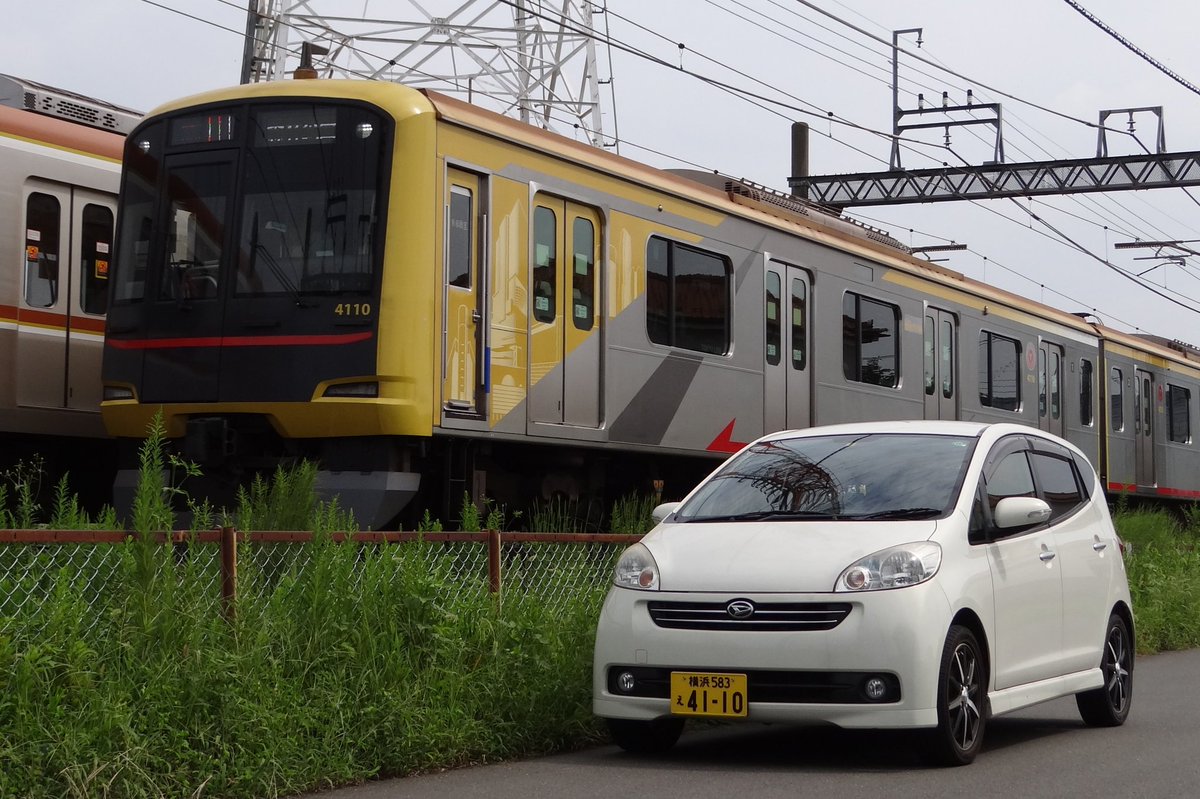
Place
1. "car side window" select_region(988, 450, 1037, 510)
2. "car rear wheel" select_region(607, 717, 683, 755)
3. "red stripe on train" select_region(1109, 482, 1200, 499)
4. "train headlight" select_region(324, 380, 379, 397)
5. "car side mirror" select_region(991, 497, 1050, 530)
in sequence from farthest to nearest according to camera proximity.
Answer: "red stripe on train" select_region(1109, 482, 1200, 499) → "train headlight" select_region(324, 380, 379, 397) → "car side window" select_region(988, 450, 1037, 510) → "car side mirror" select_region(991, 497, 1050, 530) → "car rear wheel" select_region(607, 717, 683, 755)

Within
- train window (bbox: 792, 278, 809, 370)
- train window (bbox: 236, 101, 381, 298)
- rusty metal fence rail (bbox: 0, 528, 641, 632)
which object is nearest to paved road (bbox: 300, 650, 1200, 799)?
rusty metal fence rail (bbox: 0, 528, 641, 632)

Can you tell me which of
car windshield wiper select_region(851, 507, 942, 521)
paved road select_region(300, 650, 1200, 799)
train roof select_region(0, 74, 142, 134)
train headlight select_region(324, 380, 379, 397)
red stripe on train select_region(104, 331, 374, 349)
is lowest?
paved road select_region(300, 650, 1200, 799)

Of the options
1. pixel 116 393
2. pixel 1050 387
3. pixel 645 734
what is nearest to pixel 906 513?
pixel 645 734

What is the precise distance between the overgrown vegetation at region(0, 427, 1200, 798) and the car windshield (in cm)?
114

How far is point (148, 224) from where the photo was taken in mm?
12656

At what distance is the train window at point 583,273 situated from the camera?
13.3m

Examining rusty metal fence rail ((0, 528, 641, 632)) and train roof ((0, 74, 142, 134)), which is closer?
rusty metal fence rail ((0, 528, 641, 632))

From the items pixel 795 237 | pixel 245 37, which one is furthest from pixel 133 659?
pixel 245 37

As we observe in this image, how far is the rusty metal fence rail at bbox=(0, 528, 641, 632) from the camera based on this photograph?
633 cm

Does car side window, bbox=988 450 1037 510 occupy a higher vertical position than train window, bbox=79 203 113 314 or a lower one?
lower

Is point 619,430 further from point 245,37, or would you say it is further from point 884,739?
point 245,37

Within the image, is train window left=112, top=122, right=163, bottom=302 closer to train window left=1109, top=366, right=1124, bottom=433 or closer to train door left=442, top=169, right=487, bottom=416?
train door left=442, top=169, right=487, bottom=416

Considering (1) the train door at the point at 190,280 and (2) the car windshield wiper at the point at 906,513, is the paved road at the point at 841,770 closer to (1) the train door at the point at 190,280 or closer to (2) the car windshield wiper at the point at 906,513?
(2) the car windshield wiper at the point at 906,513

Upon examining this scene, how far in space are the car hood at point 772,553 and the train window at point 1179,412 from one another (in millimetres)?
23517
